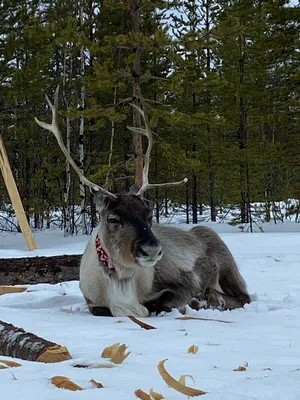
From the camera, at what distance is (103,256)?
4746 millimetres

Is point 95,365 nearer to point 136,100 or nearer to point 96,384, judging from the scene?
point 96,384

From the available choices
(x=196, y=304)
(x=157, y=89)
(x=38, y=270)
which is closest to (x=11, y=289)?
(x=38, y=270)

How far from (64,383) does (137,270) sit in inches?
111

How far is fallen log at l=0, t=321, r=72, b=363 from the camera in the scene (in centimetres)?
250

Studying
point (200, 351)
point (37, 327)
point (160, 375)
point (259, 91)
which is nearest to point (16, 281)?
point (37, 327)

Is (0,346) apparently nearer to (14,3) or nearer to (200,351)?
(200,351)

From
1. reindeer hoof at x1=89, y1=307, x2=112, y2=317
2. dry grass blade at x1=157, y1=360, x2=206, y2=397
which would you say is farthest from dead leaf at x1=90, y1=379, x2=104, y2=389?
reindeer hoof at x1=89, y1=307, x2=112, y2=317

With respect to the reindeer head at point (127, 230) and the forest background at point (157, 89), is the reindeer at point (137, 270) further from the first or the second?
the forest background at point (157, 89)

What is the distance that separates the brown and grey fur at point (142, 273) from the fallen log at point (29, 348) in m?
1.57

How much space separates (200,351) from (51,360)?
830 mm

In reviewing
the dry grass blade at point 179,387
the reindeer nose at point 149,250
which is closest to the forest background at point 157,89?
the reindeer nose at point 149,250

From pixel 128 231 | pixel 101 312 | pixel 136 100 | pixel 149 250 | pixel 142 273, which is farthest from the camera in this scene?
pixel 136 100

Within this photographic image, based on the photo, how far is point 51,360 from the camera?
8.13 feet

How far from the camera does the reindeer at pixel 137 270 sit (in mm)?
4469
